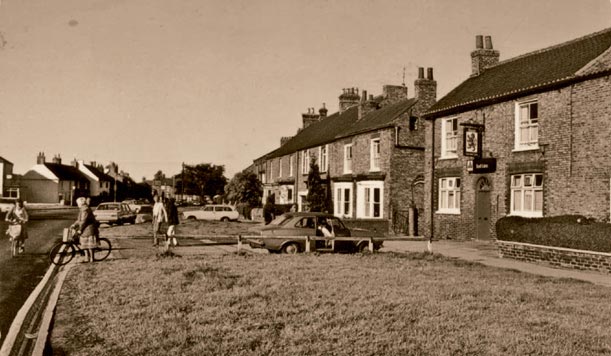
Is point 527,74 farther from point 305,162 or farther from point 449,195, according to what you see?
point 305,162

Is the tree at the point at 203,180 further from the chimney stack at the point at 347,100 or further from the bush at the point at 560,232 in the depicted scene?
the bush at the point at 560,232

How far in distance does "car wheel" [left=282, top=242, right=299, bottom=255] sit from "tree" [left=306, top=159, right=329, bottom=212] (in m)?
18.6

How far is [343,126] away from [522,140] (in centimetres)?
1802

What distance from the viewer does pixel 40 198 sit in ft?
275

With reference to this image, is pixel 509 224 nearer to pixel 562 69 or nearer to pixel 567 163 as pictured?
pixel 567 163

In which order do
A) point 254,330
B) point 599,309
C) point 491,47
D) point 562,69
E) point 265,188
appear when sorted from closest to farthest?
1. point 254,330
2. point 599,309
3. point 562,69
4. point 491,47
5. point 265,188

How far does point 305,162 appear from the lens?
42594 mm

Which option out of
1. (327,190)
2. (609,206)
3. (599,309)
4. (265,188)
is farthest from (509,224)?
(265,188)

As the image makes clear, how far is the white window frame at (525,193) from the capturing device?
2080cm

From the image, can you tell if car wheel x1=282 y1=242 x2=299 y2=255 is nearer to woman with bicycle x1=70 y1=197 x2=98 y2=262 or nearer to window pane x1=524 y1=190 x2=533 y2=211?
woman with bicycle x1=70 y1=197 x2=98 y2=262

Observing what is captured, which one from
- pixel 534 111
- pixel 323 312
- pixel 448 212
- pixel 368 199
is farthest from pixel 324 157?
pixel 323 312

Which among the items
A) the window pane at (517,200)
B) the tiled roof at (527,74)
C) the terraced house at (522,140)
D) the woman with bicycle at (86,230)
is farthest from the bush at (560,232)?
the woman with bicycle at (86,230)

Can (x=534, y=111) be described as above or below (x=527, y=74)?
below

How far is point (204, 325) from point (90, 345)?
1413 mm
